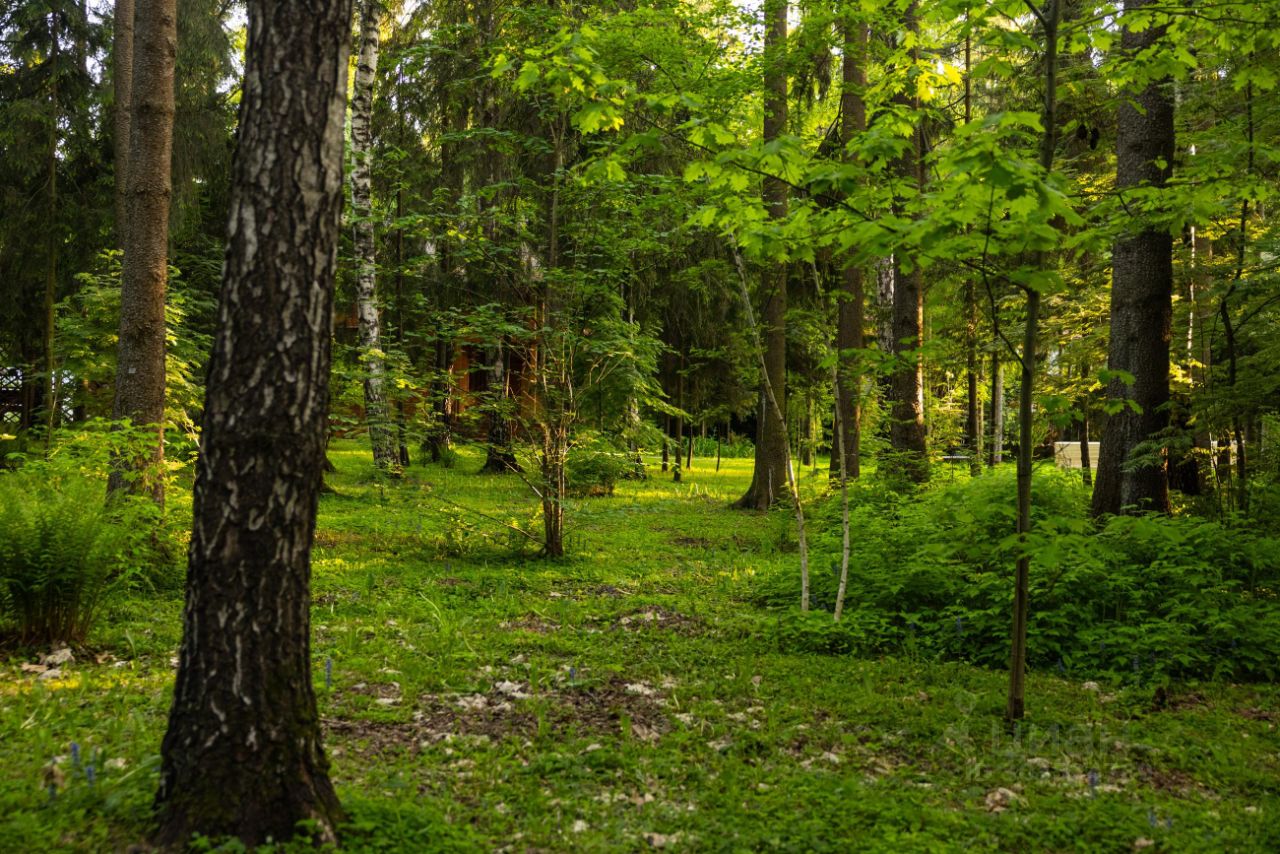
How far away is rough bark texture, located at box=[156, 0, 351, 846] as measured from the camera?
9.09ft

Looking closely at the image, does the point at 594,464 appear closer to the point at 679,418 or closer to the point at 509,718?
the point at 509,718

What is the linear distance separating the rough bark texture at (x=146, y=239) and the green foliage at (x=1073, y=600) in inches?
237

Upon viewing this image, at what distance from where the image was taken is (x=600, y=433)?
380 inches

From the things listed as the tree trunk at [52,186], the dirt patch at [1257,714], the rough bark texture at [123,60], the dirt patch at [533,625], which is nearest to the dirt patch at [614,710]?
the dirt patch at [533,625]

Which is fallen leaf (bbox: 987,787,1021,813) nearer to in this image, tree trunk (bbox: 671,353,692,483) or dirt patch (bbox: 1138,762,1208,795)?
dirt patch (bbox: 1138,762,1208,795)

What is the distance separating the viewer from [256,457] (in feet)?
9.08

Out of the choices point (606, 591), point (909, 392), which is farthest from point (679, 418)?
point (606, 591)

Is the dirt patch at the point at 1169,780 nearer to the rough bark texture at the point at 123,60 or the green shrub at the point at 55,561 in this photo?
the green shrub at the point at 55,561

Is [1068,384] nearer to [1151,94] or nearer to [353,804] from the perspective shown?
[1151,94]

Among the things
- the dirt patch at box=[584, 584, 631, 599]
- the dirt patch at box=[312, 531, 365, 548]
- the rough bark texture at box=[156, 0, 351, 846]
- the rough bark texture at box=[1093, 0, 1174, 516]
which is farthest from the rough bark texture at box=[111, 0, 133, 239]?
the rough bark texture at box=[1093, 0, 1174, 516]

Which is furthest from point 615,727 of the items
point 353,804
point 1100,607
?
point 1100,607

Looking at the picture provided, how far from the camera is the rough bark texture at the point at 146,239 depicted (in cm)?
723

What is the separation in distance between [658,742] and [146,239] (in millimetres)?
6598

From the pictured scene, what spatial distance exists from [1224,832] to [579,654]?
371 cm
